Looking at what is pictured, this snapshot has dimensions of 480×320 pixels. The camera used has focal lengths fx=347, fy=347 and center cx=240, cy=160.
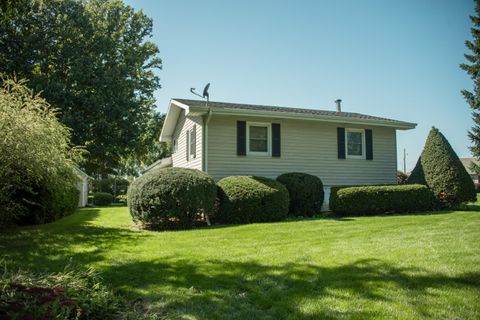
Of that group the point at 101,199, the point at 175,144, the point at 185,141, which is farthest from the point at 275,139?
the point at 101,199

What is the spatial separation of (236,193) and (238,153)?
2837 mm

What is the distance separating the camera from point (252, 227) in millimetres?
8938

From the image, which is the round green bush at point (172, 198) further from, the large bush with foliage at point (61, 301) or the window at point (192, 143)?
the large bush with foliage at point (61, 301)

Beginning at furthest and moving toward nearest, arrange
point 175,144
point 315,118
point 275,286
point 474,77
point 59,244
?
1. point 474,77
2. point 175,144
3. point 315,118
4. point 59,244
5. point 275,286

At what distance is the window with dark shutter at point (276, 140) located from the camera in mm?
13344

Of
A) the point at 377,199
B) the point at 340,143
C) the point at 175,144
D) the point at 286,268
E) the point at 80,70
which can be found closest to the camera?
the point at 286,268

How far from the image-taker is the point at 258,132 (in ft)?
43.9

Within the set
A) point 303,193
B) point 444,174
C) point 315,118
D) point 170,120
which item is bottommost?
point 303,193

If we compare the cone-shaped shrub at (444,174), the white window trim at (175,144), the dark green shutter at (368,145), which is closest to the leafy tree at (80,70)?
the white window trim at (175,144)

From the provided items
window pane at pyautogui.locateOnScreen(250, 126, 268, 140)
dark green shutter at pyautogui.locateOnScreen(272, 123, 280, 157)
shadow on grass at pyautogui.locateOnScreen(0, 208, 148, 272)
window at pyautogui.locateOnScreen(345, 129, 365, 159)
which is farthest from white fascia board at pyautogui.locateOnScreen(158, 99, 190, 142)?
window at pyautogui.locateOnScreen(345, 129, 365, 159)

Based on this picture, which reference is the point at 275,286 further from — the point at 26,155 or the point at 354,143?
the point at 354,143

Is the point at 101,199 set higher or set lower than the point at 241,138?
lower

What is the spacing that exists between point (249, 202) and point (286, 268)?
5.41 m

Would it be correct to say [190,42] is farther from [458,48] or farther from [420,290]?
[458,48]
